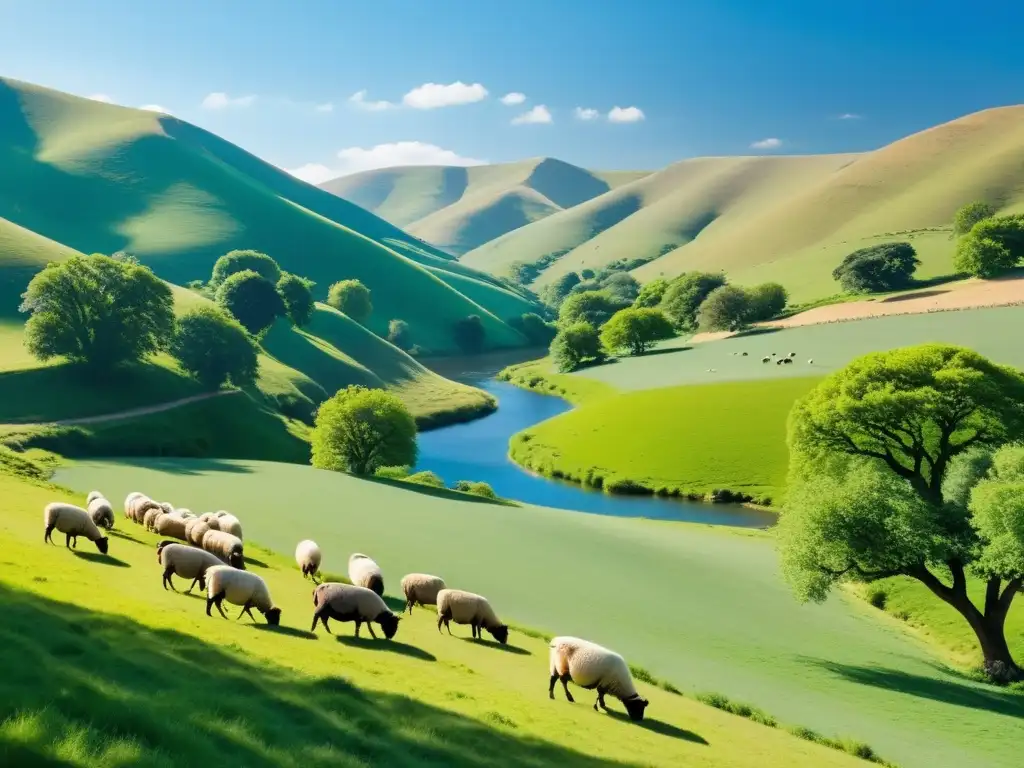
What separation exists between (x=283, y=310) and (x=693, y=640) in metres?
119

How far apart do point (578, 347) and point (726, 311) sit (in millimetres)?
34047

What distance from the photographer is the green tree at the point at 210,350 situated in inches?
3644

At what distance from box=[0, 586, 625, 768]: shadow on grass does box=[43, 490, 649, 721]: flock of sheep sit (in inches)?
168

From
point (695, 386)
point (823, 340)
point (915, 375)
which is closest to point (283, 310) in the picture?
point (695, 386)

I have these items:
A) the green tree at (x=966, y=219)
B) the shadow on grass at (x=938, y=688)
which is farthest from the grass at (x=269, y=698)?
the green tree at (x=966, y=219)

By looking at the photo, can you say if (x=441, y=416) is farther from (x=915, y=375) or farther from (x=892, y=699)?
(x=892, y=699)

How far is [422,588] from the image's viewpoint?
2669cm

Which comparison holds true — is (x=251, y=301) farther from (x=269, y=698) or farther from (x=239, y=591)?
(x=269, y=698)

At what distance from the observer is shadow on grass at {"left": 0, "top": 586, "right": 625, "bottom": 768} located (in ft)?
33.5

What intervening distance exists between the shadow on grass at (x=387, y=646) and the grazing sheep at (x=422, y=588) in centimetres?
485

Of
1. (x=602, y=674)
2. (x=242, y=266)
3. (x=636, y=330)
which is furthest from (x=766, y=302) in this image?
(x=602, y=674)

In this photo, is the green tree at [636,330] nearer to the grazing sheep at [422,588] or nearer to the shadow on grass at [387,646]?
the grazing sheep at [422,588]

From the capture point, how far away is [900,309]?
13812 centimetres

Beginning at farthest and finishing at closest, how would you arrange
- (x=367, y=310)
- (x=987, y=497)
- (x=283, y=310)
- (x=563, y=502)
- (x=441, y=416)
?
(x=367, y=310) < (x=283, y=310) < (x=441, y=416) < (x=563, y=502) < (x=987, y=497)
